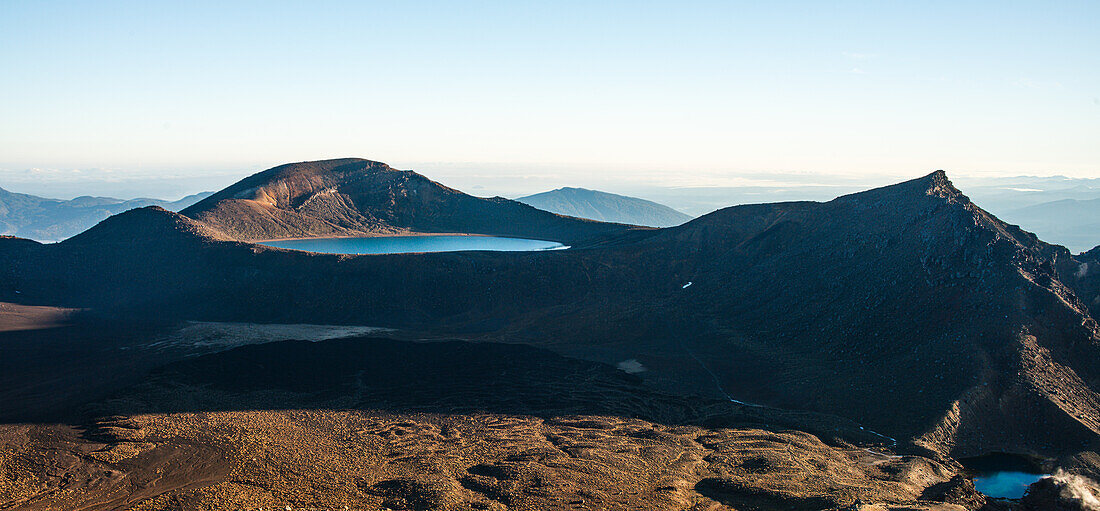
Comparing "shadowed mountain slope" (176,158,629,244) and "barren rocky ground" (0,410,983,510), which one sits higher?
"shadowed mountain slope" (176,158,629,244)

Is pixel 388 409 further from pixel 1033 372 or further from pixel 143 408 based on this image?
pixel 1033 372

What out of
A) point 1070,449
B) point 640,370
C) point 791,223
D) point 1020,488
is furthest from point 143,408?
point 791,223

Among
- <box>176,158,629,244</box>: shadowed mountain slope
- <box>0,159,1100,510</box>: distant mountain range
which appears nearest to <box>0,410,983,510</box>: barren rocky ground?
<box>0,159,1100,510</box>: distant mountain range

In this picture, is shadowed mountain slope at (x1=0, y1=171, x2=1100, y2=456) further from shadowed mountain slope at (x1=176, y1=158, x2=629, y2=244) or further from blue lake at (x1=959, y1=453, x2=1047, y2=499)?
shadowed mountain slope at (x1=176, y1=158, x2=629, y2=244)

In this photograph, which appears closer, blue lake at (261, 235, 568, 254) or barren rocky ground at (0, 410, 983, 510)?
barren rocky ground at (0, 410, 983, 510)

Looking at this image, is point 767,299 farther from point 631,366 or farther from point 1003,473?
point 1003,473

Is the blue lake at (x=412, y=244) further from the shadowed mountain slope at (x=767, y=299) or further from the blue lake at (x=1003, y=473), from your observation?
the blue lake at (x=1003, y=473)

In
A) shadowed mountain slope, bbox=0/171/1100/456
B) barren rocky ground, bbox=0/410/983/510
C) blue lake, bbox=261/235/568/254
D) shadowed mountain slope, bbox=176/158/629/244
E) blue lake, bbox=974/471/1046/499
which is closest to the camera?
barren rocky ground, bbox=0/410/983/510
